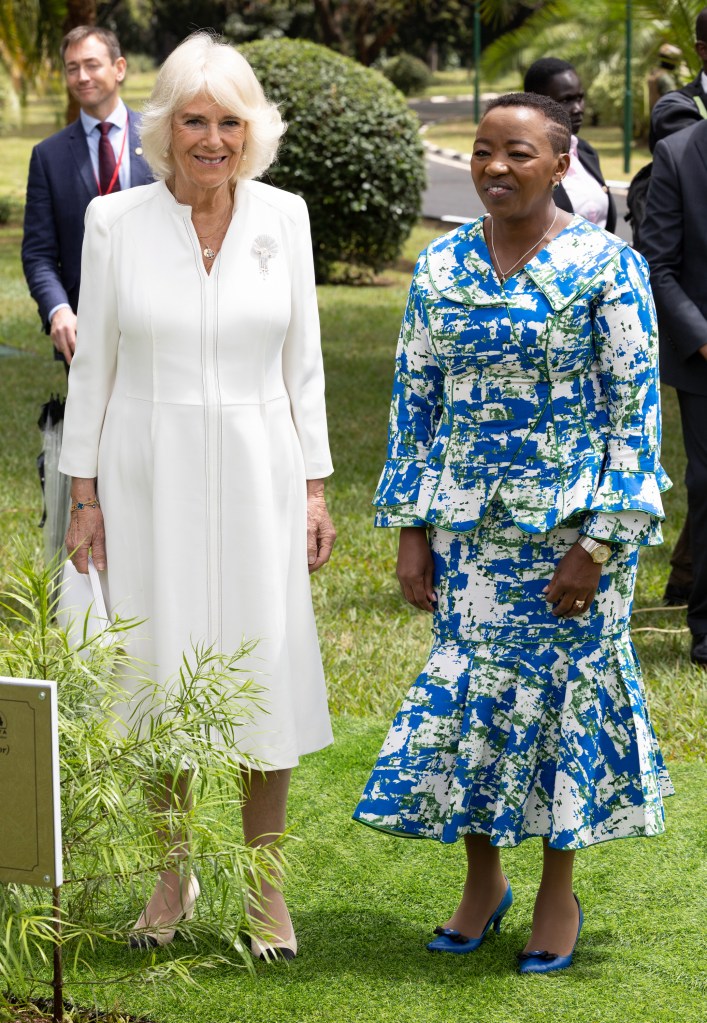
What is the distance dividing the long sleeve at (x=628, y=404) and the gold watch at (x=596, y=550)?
26 mm

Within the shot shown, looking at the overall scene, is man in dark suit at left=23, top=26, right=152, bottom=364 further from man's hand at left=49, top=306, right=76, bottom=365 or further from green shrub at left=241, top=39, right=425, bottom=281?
green shrub at left=241, top=39, right=425, bottom=281

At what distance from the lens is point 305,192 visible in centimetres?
1605

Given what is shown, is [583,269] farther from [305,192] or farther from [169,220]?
[305,192]

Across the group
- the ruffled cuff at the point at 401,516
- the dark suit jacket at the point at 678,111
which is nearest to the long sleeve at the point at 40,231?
the ruffled cuff at the point at 401,516

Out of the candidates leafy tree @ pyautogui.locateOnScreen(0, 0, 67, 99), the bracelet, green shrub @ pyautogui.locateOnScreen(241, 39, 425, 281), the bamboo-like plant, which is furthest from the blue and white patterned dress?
leafy tree @ pyautogui.locateOnScreen(0, 0, 67, 99)

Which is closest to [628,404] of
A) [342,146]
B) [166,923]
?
[166,923]

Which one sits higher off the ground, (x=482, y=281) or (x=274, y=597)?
(x=482, y=281)

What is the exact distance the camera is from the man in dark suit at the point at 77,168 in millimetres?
5266

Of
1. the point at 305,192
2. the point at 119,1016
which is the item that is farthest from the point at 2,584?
the point at 305,192

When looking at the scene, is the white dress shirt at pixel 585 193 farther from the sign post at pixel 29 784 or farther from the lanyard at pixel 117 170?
the sign post at pixel 29 784

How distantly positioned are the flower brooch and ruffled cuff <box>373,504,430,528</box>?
25.5 inches

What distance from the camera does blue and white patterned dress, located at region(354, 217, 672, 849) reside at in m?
3.31

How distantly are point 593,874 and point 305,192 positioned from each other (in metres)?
12.8

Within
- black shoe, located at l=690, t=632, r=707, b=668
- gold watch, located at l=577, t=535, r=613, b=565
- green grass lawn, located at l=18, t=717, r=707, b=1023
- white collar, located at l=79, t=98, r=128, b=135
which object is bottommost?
green grass lawn, located at l=18, t=717, r=707, b=1023
